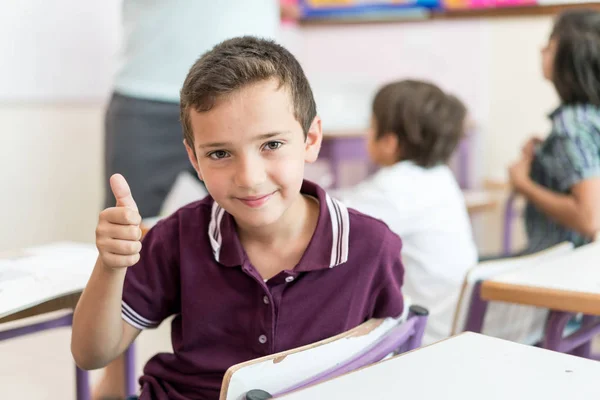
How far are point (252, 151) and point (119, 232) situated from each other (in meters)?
0.21

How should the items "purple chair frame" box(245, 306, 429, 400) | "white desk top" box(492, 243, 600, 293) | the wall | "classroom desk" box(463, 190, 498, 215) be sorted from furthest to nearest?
1. "classroom desk" box(463, 190, 498, 215)
2. the wall
3. "white desk top" box(492, 243, 600, 293)
4. "purple chair frame" box(245, 306, 429, 400)

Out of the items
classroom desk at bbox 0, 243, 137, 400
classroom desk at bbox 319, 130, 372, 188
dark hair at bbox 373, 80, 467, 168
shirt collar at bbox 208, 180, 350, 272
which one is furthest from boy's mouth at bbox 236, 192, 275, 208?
classroom desk at bbox 319, 130, 372, 188

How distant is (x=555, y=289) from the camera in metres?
1.23

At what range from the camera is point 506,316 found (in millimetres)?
1568

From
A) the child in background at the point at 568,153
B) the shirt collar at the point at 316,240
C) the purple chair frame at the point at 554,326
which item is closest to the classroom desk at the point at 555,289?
the purple chair frame at the point at 554,326

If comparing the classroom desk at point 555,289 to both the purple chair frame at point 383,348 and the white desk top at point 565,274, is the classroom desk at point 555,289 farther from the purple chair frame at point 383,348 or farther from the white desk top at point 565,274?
the purple chair frame at point 383,348

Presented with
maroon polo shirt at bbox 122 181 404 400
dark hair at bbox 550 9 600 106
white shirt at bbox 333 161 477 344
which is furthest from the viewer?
dark hair at bbox 550 9 600 106

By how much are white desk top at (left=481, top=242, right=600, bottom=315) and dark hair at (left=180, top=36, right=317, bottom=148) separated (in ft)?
1.42

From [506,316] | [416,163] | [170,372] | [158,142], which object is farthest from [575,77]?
[170,372]

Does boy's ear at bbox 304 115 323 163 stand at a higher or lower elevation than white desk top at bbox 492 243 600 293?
higher

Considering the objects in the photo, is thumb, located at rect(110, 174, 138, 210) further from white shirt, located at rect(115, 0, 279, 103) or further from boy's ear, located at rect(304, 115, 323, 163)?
white shirt, located at rect(115, 0, 279, 103)

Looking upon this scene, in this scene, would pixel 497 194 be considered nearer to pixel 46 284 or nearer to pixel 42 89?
pixel 42 89

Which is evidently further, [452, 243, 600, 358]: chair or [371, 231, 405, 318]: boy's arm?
[452, 243, 600, 358]: chair

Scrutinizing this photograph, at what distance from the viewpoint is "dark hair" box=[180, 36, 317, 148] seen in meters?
1.06
